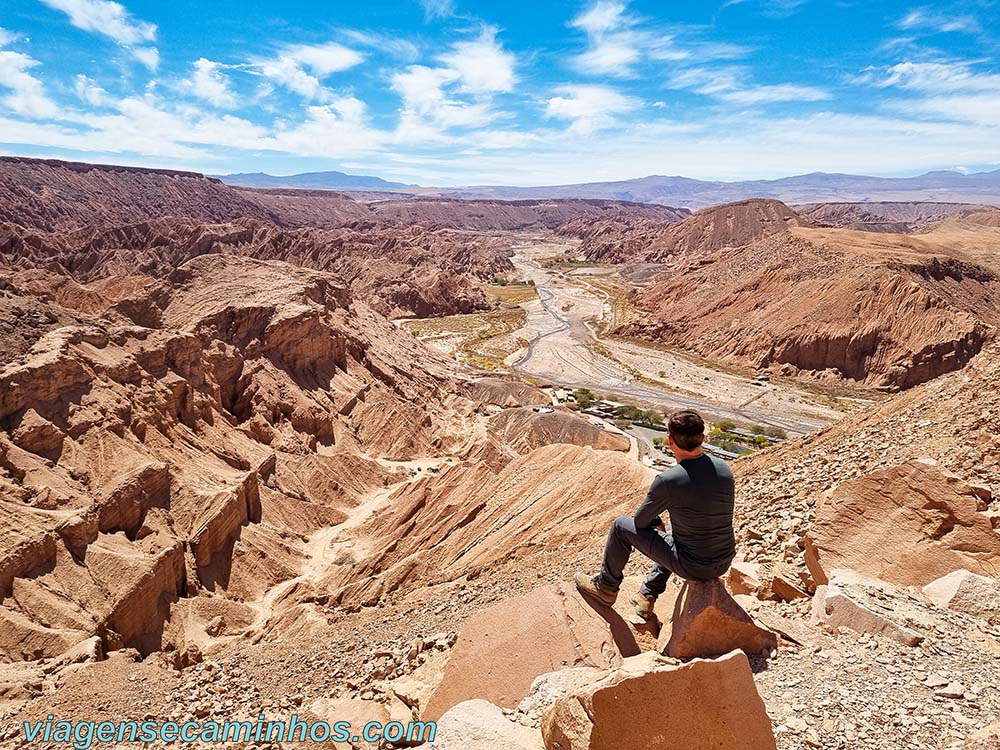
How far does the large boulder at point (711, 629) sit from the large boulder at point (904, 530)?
7.39 feet

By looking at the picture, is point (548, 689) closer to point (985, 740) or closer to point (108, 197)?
point (985, 740)

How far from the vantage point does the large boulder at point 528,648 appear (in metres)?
6.68

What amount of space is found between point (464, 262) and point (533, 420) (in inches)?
3912

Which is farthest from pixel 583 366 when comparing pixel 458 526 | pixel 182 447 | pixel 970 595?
pixel 970 595

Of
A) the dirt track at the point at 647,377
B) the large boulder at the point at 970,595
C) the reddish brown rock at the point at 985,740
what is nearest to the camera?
the reddish brown rock at the point at 985,740

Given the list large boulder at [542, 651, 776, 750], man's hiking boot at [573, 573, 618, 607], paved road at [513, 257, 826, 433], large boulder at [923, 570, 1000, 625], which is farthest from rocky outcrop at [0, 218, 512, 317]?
large boulder at [923, 570, 1000, 625]

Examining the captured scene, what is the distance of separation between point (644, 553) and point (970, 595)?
11.7 feet

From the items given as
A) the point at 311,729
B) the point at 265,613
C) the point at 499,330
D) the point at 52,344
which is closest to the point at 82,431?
the point at 52,344

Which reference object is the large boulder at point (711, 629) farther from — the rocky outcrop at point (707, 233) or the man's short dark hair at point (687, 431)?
the rocky outcrop at point (707, 233)

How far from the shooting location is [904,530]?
25.6 ft

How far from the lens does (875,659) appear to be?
226 inches

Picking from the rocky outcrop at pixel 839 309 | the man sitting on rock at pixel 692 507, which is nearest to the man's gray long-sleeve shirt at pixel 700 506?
the man sitting on rock at pixel 692 507

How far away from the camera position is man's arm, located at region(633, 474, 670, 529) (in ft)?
19.4

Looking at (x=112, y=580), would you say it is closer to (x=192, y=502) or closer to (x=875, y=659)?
(x=192, y=502)
